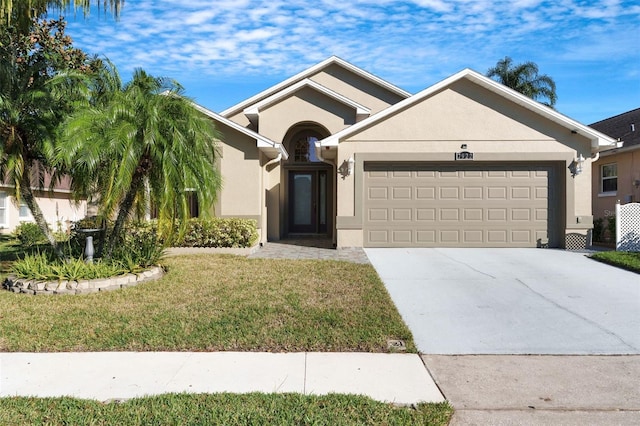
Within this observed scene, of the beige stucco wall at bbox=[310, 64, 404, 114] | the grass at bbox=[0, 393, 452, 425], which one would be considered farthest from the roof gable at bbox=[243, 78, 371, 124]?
the grass at bbox=[0, 393, 452, 425]

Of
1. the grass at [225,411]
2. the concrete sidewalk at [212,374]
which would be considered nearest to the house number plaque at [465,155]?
the concrete sidewalk at [212,374]

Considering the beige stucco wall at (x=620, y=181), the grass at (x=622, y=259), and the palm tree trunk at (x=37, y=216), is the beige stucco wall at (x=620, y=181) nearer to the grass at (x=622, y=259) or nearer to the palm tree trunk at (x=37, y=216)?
the grass at (x=622, y=259)

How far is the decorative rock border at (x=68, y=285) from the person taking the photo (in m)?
7.27

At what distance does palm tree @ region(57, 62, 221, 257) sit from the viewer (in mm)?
7113

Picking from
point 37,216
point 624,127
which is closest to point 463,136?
point 624,127

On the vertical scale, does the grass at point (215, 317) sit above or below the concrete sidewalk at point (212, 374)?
above

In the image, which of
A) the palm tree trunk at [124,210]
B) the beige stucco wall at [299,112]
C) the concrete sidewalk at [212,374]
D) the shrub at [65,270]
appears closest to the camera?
the concrete sidewalk at [212,374]

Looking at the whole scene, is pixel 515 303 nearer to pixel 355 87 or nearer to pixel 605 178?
pixel 355 87

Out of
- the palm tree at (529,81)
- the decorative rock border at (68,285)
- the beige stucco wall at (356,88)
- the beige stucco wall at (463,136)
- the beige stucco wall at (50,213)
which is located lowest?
the decorative rock border at (68,285)

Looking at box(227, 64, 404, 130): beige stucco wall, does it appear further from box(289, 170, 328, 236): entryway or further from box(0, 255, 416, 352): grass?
box(0, 255, 416, 352): grass

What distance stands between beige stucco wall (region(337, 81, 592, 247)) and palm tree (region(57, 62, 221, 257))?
19.1 feet

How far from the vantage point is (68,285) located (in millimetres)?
7273

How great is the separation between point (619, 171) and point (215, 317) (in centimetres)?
1758

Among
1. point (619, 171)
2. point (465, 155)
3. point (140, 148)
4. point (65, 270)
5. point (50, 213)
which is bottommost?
point (65, 270)
